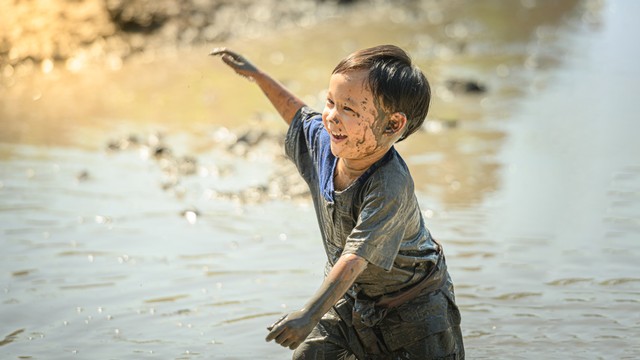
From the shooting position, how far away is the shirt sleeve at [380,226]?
2.73 metres

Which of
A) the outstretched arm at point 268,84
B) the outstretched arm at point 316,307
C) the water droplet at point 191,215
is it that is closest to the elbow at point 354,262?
the outstretched arm at point 316,307

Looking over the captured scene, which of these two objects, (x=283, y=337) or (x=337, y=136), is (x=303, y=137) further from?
(x=283, y=337)

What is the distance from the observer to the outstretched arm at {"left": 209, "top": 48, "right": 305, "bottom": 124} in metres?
3.30

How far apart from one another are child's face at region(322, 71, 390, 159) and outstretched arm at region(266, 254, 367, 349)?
1.10ft

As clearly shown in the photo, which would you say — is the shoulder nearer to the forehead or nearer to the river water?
the forehead

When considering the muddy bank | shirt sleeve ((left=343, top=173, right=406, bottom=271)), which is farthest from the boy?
the muddy bank

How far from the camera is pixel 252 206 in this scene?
17.4ft

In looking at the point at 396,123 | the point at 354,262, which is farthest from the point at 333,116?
the point at 354,262

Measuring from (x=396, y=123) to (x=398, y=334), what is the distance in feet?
2.00

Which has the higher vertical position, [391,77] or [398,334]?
[391,77]

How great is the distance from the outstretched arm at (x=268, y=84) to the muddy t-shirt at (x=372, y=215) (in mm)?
93

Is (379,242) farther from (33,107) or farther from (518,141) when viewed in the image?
(33,107)

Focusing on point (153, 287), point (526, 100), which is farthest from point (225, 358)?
point (526, 100)

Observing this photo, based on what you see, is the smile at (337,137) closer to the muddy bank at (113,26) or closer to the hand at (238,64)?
the hand at (238,64)
